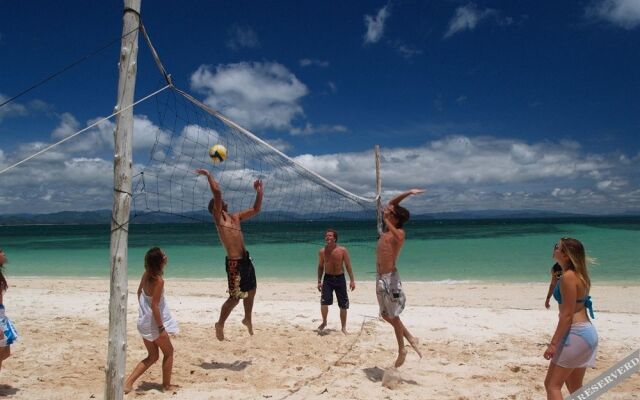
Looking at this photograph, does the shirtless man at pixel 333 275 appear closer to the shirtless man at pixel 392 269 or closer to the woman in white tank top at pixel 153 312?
the shirtless man at pixel 392 269

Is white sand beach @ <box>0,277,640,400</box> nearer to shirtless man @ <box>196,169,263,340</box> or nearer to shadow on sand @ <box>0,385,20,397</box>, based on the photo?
shadow on sand @ <box>0,385,20,397</box>

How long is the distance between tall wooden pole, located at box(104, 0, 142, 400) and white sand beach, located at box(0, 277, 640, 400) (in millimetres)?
873

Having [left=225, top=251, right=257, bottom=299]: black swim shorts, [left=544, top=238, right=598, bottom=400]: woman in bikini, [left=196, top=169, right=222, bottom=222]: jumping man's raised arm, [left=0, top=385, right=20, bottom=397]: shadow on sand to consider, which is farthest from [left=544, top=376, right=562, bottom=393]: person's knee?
[left=0, top=385, right=20, bottom=397]: shadow on sand

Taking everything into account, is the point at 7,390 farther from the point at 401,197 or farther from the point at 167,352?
the point at 401,197

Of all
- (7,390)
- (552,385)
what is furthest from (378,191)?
(7,390)

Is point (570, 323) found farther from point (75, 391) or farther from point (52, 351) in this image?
point (52, 351)

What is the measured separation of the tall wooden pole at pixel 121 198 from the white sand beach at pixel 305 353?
2.86 feet

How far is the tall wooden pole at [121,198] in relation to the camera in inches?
139

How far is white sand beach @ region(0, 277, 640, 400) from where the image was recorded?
451 centimetres

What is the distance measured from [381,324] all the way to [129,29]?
18.8 ft

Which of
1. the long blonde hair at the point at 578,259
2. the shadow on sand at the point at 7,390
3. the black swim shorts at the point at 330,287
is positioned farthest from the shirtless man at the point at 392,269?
the shadow on sand at the point at 7,390

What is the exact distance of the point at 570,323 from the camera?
3.15 meters

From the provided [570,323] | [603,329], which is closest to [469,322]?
[603,329]

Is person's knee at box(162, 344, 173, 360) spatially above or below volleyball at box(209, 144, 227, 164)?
below
